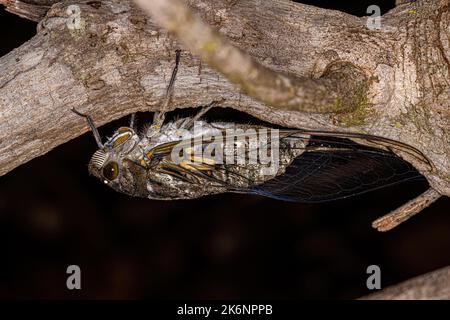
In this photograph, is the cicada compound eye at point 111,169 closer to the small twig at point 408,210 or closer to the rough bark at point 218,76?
the rough bark at point 218,76

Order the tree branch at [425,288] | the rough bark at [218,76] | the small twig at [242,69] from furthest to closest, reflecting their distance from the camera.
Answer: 1. the rough bark at [218,76]
2. the tree branch at [425,288]
3. the small twig at [242,69]

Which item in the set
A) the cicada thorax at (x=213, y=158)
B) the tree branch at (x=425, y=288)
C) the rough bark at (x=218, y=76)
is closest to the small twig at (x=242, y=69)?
the rough bark at (x=218, y=76)

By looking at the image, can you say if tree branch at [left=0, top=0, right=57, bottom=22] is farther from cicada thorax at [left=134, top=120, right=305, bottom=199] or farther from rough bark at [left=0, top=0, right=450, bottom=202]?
cicada thorax at [left=134, top=120, right=305, bottom=199]

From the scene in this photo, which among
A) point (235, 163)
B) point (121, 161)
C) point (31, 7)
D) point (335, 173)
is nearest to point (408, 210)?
point (335, 173)

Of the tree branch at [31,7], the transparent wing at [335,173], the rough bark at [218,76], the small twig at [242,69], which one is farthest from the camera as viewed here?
the transparent wing at [335,173]

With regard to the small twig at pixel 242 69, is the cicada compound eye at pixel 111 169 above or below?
above

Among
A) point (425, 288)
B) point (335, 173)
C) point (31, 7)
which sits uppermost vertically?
point (31, 7)

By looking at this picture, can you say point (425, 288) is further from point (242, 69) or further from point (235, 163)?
point (235, 163)
